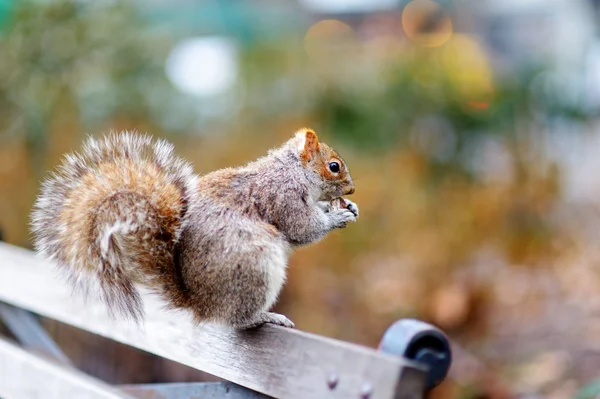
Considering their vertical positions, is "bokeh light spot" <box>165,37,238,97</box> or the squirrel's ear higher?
"bokeh light spot" <box>165,37,238,97</box>

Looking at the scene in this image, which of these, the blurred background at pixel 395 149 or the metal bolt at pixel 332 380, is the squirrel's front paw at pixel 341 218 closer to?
the metal bolt at pixel 332 380

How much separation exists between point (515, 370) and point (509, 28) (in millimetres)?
4323

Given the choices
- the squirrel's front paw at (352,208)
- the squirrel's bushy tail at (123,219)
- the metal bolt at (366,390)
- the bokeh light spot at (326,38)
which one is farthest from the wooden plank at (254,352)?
the bokeh light spot at (326,38)

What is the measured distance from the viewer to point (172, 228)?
113 centimetres

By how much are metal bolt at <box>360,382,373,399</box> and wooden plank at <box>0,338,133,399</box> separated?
0.57 metres

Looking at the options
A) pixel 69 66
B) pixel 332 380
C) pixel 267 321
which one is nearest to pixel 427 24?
pixel 69 66

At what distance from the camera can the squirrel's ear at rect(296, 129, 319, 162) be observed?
130 cm

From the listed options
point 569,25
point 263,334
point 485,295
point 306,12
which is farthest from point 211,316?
point 569,25

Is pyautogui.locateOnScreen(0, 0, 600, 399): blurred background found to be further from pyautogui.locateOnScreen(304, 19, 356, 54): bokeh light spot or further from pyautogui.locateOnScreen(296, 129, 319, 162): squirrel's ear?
pyautogui.locateOnScreen(296, 129, 319, 162): squirrel's ear

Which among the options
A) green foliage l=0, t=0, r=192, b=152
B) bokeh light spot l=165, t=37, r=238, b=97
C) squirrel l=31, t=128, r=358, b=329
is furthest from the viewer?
bokeh light spot l=165, t=37, r=238, b=97

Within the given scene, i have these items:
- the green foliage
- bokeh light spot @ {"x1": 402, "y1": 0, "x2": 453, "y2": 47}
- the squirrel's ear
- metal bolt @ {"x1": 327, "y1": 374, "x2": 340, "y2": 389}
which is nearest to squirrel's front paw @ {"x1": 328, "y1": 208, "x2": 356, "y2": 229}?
the squirrel's ear

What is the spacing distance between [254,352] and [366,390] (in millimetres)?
309

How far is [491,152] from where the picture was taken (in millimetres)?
3891

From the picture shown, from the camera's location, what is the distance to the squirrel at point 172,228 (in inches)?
43.4
